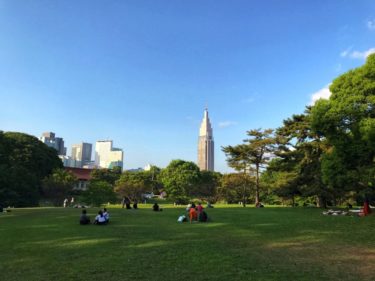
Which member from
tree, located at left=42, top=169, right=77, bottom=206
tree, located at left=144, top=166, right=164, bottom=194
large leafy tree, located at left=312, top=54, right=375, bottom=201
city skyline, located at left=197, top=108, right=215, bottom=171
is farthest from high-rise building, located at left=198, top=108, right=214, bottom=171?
large leafy tree, located at left=312, top=54, right=375, bottom=201

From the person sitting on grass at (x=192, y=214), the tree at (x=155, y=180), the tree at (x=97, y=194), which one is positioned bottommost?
the person sitting on grass at (x=192, y=214)

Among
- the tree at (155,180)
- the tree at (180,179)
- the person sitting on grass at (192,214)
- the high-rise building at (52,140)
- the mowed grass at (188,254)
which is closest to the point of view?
the mowed grass at (188,254)

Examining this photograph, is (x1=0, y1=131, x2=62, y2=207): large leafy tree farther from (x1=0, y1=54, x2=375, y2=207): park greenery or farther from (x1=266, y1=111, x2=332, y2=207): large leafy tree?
(x1=266, y1=111, x2=332, y2=207): large leafy tree

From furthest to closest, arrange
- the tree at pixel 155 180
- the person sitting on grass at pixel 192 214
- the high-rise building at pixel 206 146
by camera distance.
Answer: the high-rise building at pixel 206 146 < the tree at pixel 155 180 < the person sitting on grass at pixel 192 214

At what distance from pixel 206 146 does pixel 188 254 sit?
126126 mm

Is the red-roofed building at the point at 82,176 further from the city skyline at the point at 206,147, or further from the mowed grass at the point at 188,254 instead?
the mowed grass at the point at 188,254

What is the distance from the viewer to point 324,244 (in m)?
10.5

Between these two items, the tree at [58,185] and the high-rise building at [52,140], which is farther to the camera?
the high-rise building at [52,140]

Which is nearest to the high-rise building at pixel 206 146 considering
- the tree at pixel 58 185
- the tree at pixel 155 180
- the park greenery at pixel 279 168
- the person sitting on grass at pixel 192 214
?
the tree at pixel 155 180

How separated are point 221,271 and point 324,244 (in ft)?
15.8

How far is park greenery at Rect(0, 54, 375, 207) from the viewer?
19.8m

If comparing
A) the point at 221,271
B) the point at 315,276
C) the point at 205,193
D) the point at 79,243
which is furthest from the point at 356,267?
the point at 205,193

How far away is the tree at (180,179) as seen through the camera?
5822cm

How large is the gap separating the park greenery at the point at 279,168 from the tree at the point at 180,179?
0.17 meters
